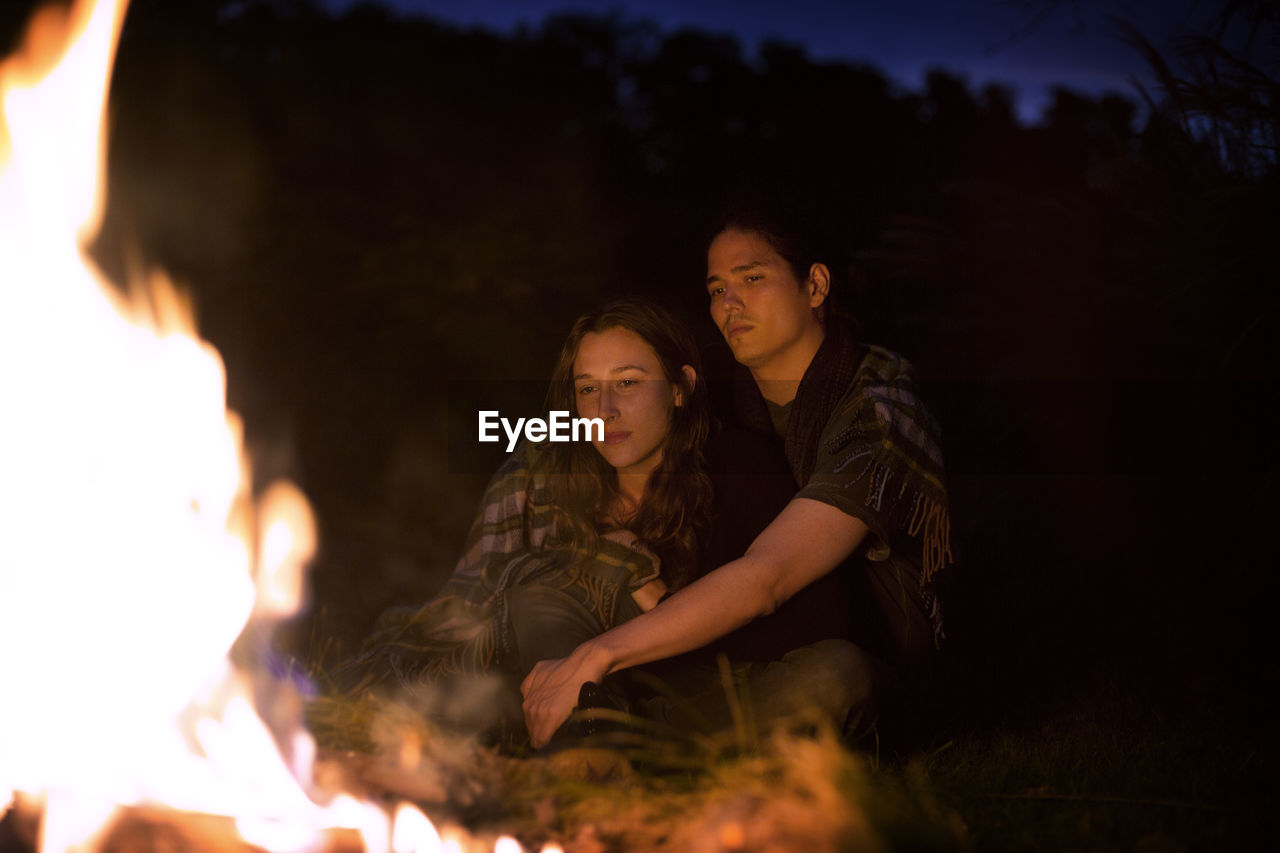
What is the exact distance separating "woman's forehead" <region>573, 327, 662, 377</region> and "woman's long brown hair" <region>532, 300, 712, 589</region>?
0.02 metres

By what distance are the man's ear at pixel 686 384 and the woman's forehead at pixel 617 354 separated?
9 centimetres

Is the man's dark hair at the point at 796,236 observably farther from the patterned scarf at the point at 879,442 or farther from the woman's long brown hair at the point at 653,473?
the woman's long brown hair at the point at 653,473

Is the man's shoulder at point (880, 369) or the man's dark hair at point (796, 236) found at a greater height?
the man's dark hair at point (796, 236)

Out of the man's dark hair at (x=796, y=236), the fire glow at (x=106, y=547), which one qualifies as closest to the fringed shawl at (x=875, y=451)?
the man's dark hair at (x=796, y=236)

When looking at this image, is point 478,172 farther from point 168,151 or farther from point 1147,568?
point 1147,568

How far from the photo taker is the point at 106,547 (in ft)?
9.45

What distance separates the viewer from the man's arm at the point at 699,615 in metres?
2.82

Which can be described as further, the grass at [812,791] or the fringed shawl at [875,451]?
the fringed shawl at [875,451]

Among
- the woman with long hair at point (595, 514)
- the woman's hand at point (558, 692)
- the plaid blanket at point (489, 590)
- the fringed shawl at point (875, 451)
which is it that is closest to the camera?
the woman's hand at point (558, 692)

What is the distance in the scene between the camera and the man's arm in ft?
9.24

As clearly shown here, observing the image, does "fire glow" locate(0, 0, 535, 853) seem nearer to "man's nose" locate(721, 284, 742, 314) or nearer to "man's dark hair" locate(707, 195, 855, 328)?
"man's nose" locate(721, 284, 742, 314)

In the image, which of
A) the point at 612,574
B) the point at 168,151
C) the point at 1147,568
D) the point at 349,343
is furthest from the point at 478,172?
the point at 1147,568

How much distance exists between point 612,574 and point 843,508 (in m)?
0.73

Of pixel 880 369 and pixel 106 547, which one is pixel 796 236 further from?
pixel 106 547
